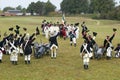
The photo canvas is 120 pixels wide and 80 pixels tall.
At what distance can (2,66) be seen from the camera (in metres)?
20.7

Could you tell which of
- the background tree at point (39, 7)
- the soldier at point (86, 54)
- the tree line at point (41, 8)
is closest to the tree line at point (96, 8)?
the tree line at point (41, 8)

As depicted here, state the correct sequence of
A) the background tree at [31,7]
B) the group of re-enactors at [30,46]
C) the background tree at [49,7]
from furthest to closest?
1. the background tree at [31,7]
2. the background tree at [49,7]
3. the group of re-enactors at [30,46]

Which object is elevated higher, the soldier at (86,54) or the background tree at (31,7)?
the soldier at (86,54)

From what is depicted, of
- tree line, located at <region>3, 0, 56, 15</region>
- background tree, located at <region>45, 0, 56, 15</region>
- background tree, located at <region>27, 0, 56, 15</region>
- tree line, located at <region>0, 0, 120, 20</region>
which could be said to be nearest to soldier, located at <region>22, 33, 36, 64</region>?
tree line, located at <region>0, 0, 120, 20</region>

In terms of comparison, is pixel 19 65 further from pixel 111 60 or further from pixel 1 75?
pixel 111 60

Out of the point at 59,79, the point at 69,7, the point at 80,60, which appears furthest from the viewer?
the point at 69,7

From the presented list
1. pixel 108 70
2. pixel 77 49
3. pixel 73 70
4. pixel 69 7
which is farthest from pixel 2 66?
pixel 69 7

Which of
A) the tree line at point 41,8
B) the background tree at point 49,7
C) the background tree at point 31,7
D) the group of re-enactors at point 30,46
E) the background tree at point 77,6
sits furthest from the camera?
the background tree at point 31,7

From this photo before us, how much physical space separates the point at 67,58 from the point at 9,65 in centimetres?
447

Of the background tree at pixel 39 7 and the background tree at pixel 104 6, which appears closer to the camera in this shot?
the background tree at pixel 104 6

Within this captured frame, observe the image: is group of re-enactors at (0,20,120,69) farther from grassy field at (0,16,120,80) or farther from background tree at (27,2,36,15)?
background tree at (27,2,36,15)

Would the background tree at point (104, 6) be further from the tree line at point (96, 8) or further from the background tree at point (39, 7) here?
the background tree at point (39, 7)

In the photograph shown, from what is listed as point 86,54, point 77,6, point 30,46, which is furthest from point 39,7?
point 86,54

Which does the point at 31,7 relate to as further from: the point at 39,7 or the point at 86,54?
the point at 86,54
